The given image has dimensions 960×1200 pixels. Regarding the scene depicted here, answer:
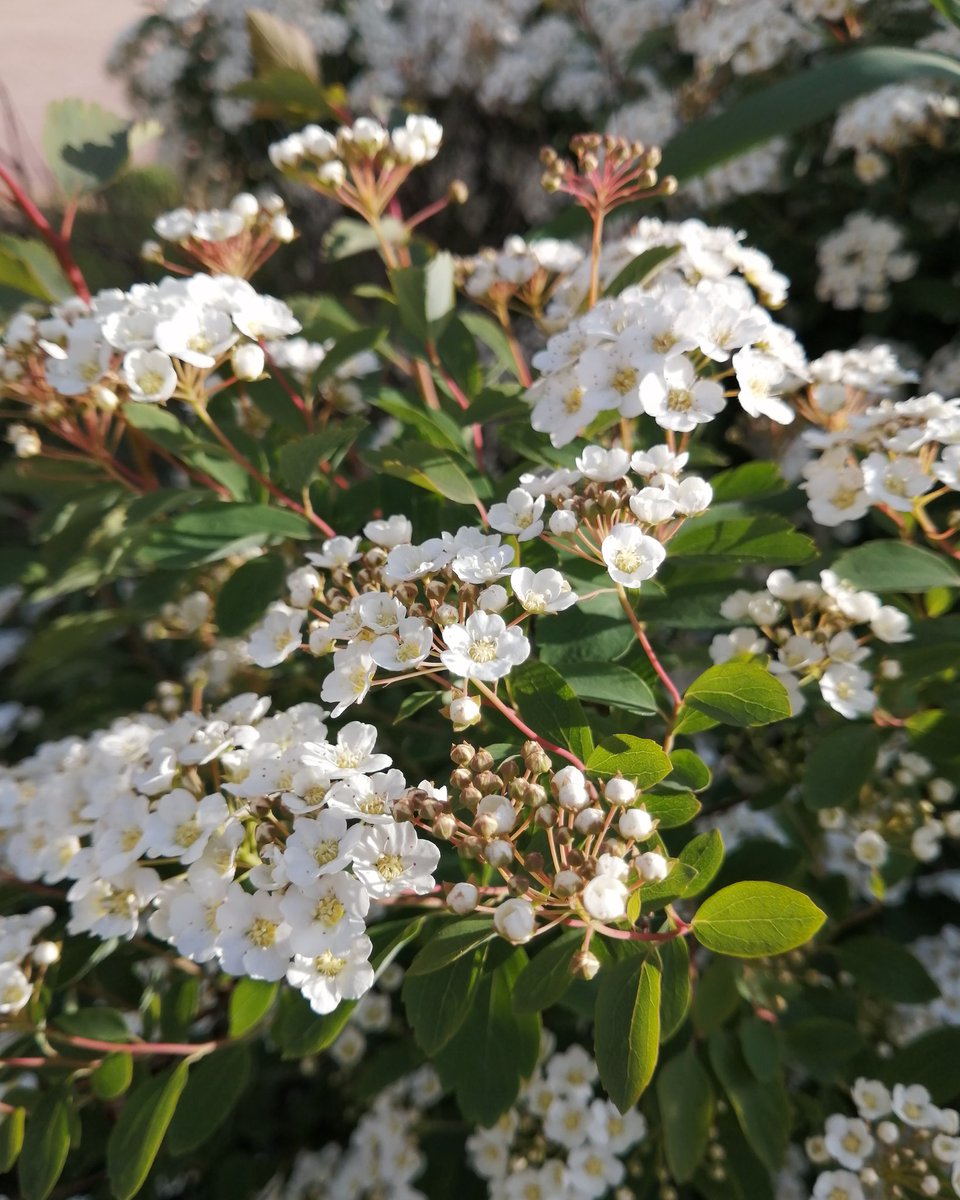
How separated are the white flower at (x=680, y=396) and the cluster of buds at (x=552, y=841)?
0.36 m

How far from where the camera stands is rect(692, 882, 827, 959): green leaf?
696mm

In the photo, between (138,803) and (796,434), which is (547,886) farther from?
(796,434)

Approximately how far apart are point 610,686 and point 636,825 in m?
0.19

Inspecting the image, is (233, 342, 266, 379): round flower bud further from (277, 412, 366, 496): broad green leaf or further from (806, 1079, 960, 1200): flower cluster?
(806, 1079, 960, 1200): flower cluster

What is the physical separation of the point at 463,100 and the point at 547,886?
3354 mm

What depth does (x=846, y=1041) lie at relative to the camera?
1.09 metres

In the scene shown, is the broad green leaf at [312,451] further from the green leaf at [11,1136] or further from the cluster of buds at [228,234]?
the green leaf at [11,1136]

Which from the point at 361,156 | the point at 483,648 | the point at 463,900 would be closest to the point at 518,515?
the point at 483,648

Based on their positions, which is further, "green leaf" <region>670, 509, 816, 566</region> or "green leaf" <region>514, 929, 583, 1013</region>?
"green leaf" <region>670, 509, 816, 566</region>

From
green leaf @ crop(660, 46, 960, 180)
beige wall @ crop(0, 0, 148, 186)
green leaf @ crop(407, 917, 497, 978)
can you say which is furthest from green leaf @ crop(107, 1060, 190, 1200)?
beige wall @ crop(0, 0, 148, 186)

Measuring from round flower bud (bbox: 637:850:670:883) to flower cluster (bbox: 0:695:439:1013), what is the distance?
0.17 metres

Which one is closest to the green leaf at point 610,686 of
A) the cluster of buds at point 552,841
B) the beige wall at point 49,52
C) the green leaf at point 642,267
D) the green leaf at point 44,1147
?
the cluster of buds at point 552,841

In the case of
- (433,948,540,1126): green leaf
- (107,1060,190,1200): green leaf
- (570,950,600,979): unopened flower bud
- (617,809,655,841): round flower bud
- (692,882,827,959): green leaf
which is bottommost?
(433,948,540,1126): green leaf

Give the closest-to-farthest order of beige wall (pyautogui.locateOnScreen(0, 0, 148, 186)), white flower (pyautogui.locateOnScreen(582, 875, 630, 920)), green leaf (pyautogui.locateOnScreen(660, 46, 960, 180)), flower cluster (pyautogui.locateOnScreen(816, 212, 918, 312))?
white flower (pyautogui.locateOnScreen(582, 875, 630, 920))
green leaf (pyautogui.locateOnScreen(660, 46, 960, 180))
flower cluster (pyautogui.locateOnScreen(816, 212, 918, 312))
beige wall (pyautogui.locateOnScreen(0, 0, 148, 186))
